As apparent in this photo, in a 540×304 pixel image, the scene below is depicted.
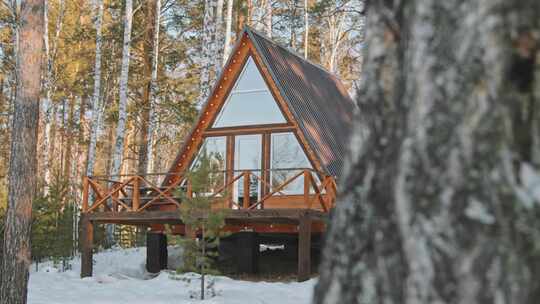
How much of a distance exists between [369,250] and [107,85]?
26.3m

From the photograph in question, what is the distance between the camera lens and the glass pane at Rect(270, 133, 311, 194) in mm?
13609

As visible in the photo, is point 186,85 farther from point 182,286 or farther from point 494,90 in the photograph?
point 494,90

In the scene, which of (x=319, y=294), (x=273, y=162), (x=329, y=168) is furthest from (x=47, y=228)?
(x=319, y=294)

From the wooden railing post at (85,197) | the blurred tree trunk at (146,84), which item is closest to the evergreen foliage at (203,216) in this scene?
the wooden railing post at (85,197)

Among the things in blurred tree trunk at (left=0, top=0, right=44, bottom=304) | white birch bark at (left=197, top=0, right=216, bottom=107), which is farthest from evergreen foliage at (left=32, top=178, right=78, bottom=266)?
blurred tree trunk at (left=0, top=0, right=44, bottom=304)

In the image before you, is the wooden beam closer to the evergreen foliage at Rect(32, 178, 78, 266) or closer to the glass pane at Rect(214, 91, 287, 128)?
the evergreen foliage at Rect(32, 178, 78, 266)

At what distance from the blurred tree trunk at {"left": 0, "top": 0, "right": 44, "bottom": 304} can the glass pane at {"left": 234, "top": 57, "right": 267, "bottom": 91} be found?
6.41 m

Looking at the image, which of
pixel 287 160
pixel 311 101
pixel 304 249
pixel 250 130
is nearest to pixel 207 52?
pixel 311 101

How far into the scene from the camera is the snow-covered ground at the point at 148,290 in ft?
31.7

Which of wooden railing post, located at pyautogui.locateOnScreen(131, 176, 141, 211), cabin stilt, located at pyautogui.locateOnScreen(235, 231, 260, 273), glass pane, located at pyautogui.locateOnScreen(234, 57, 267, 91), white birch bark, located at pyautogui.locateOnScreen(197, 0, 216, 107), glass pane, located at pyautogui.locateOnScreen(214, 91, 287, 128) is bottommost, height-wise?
cabin stilt, located at pyautogui.locateOnScreen(235, 231, 260, 273)

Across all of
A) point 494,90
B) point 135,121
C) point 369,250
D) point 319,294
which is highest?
point 135,121

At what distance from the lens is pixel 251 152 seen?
14.2 metres

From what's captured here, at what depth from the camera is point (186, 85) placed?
25.7 m

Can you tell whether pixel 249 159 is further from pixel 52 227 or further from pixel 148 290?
pixel 52 227
